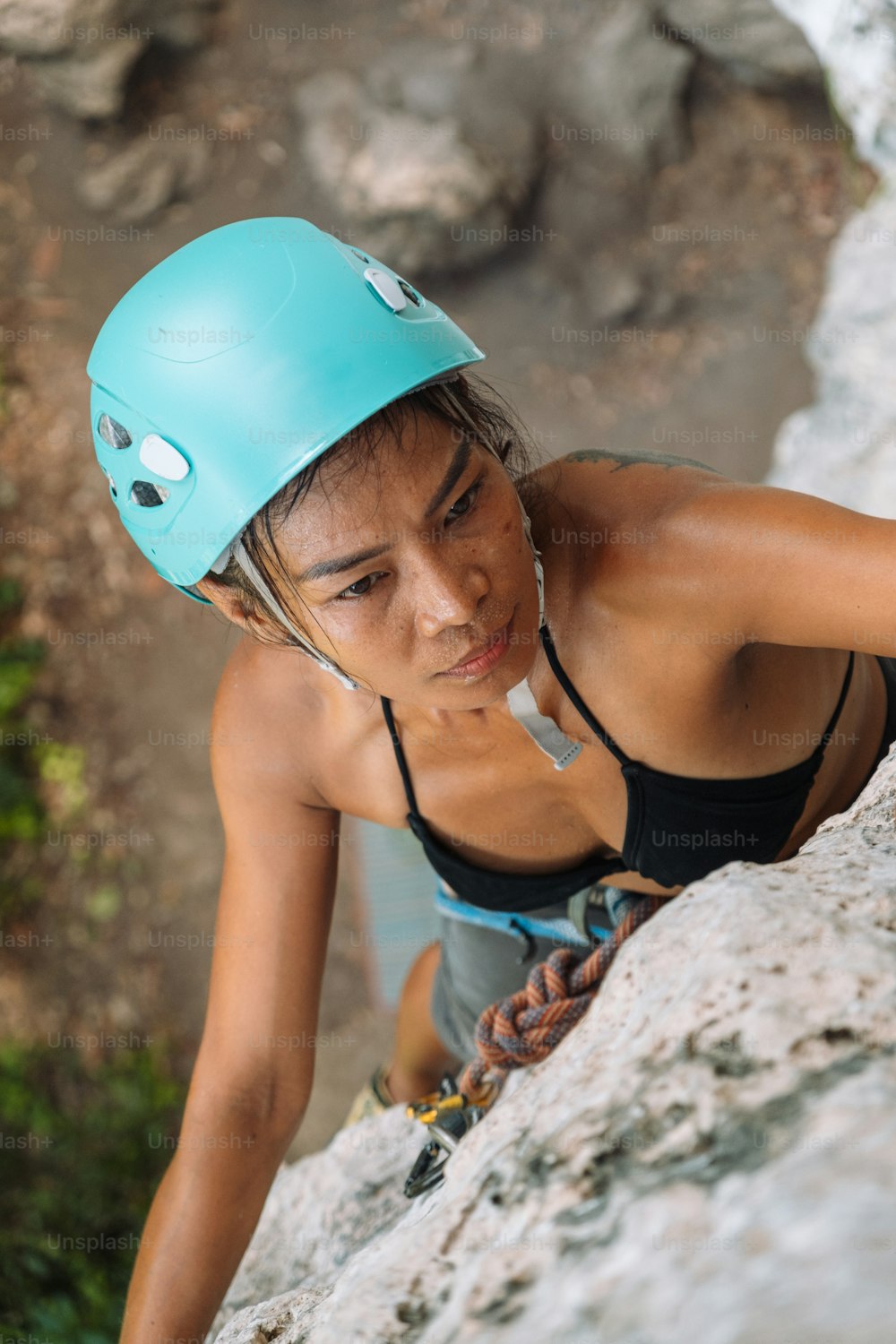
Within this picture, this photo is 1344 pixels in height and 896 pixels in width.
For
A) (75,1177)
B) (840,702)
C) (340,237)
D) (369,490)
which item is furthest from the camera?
(340,237)

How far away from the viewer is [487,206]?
580cm

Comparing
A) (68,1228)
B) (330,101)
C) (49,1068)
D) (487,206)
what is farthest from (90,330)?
(68,1228)

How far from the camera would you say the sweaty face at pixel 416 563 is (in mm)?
1630

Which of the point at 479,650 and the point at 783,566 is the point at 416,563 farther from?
the point at 783,566

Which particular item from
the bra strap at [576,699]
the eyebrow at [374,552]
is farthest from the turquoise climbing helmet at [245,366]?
the bra strap at [576,699]

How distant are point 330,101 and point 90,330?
6.33ft

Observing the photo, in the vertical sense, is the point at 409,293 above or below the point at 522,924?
above

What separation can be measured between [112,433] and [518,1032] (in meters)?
1.33

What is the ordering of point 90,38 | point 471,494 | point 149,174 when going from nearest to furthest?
1. point 471,494
2. point 90,38
3. point 149,174

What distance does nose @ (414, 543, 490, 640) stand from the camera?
1666mm

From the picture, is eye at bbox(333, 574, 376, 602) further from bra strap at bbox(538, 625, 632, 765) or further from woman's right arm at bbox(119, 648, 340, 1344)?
woman's right arm at bbox(119, 648, 340, 1344)

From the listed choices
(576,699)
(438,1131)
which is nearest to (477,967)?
(438,1131)

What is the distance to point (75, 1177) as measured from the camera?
5.01m

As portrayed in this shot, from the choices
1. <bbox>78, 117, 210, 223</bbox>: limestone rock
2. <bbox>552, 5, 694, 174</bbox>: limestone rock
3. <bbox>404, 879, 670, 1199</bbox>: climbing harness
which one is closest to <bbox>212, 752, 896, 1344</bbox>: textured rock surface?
<bbox>404, 879, 670, 1199</bbox>: climbing harness
